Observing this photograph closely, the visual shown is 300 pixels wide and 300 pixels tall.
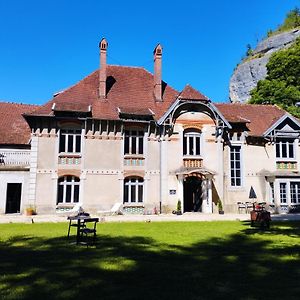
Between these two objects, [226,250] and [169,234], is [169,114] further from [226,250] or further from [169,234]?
[226,250]

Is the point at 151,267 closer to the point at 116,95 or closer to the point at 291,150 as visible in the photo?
the point at 116,95

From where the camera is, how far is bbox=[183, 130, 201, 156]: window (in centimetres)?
2488

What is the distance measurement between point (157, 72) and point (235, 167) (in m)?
9.00

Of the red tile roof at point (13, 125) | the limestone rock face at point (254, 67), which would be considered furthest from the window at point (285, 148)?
the limestone rock face at point (254, 67)

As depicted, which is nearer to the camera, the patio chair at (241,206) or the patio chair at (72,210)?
the patio chair at (72,210)

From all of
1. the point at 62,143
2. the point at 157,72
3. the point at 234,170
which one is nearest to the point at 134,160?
the point at 62,143

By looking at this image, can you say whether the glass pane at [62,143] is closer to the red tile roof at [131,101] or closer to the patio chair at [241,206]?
the red tile roof at [131,101]

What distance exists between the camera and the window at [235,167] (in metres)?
25.6

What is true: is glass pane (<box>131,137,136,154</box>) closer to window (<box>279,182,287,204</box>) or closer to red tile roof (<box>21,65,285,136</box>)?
red tile roof (<box>21,65,285,136</box>)

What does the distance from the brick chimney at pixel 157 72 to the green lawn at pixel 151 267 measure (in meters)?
15.3

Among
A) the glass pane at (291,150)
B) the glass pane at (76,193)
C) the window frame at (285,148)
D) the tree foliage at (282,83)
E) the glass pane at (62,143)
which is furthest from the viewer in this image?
the tree foliage at (282,83)

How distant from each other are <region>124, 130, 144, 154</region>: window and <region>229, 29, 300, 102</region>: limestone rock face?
3465 centimetres

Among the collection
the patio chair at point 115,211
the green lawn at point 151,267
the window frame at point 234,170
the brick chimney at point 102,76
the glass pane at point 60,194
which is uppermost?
the brick chimney at point 102,76

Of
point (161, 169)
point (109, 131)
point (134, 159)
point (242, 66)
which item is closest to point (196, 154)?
point (161, 169)
